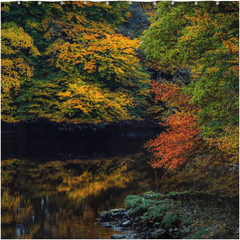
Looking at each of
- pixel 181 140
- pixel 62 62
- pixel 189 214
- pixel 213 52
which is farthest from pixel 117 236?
pixel 62 62

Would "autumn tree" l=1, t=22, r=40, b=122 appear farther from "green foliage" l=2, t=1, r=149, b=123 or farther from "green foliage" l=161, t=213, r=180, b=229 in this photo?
"green foliage" l=161, t=213, r=180, b=229

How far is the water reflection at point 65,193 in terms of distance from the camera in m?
8.48

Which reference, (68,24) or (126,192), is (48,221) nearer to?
(126,192)

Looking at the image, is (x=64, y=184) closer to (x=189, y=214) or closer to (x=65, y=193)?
(x=65, y=193)

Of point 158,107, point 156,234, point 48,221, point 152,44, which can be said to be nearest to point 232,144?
point 156,234

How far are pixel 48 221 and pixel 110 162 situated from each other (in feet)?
32.3

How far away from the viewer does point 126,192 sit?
12.0m

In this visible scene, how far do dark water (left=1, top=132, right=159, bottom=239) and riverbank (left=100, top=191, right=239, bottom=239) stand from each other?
1.97ft

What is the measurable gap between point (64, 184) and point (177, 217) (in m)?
6.15

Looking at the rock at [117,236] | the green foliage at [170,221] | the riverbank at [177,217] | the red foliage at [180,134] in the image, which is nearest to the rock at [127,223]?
the riverbank at [177,217]

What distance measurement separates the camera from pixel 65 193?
39.0 ft

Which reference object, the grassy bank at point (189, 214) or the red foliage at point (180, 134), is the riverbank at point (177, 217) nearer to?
the grassy bank at point (189, 214)

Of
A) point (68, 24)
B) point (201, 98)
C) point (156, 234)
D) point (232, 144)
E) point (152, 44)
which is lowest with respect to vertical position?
point (156, 234)

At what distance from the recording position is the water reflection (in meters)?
8.48
